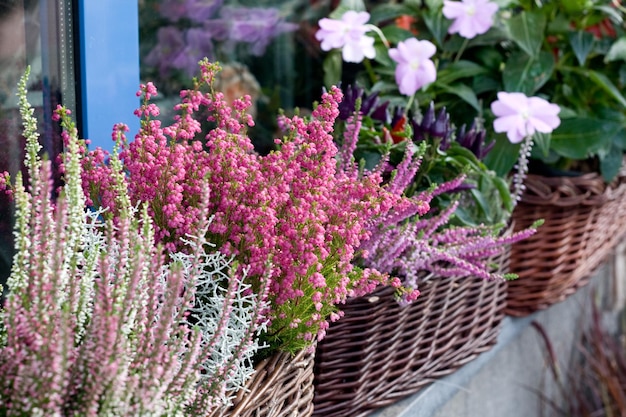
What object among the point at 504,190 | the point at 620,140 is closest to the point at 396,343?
the point at 504,190

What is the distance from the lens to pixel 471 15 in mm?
1256

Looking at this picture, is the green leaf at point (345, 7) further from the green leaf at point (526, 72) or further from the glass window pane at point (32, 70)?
the glass window pane at point (32, 70)

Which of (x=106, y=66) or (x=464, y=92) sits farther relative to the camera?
(x=464, y=92)

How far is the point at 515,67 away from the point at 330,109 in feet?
2.43

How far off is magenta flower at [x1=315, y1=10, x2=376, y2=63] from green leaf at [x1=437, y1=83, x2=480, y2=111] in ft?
0.55

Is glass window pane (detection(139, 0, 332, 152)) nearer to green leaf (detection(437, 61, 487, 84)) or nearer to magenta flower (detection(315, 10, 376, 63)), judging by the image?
magenta flower (detection(315, 10, 376, 63))

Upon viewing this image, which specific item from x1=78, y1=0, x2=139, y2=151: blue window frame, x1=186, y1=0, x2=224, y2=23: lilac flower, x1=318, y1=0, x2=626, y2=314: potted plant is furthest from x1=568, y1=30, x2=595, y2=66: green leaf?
x1=78, y1=0, x2=139, y2=151: blue window frame

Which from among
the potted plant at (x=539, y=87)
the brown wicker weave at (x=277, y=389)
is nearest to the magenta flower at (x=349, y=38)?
the potted plant at (x=539, y=87)

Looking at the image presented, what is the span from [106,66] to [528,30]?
0.77 metres

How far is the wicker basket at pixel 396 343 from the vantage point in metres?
0.92

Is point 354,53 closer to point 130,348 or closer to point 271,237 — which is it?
point 271,237

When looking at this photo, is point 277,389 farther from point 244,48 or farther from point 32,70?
point 244,48

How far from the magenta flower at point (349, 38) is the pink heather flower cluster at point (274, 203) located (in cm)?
49

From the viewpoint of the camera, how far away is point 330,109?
2.25 ft
